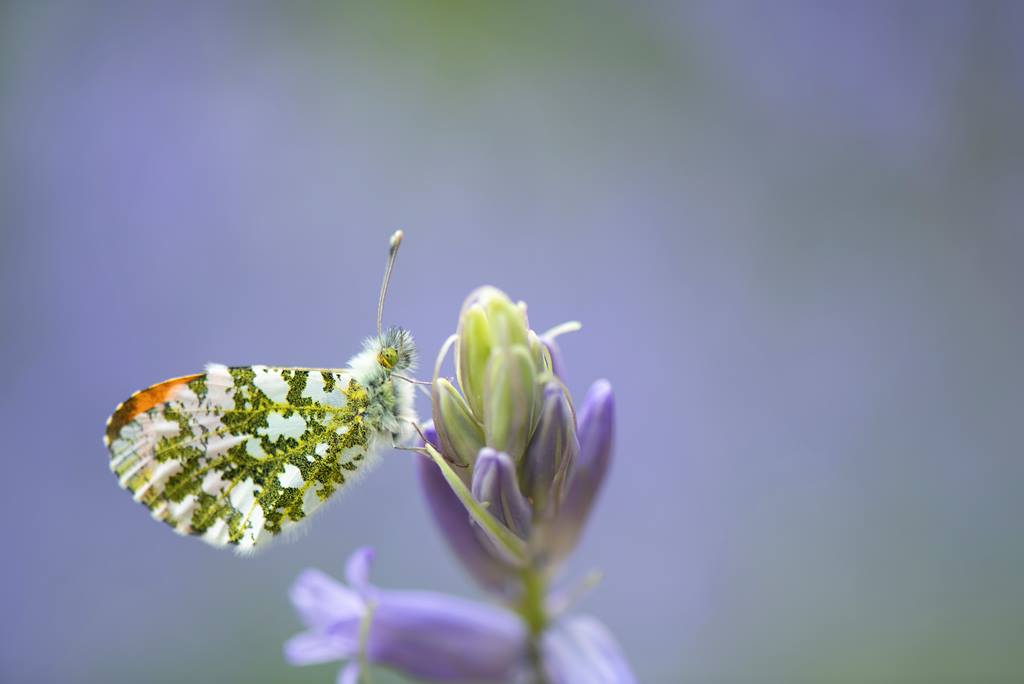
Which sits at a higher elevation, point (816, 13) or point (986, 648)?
point (816, 13)

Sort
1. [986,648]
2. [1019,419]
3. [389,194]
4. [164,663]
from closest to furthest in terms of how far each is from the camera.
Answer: [986,648] < [164,663] < [1019,419] < [389,194]

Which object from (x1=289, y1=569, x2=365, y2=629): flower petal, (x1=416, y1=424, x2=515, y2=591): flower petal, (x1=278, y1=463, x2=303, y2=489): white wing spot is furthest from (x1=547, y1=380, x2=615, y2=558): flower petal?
(x1=278, y1=463, x2=303, y2=489): white wing spot

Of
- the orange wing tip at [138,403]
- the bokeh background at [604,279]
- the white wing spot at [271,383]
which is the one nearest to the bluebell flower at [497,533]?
the white wing spot at [271,383]

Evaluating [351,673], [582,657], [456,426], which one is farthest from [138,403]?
[582,657]

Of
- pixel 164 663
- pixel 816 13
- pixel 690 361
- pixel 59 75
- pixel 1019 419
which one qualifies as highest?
pixel 59 75

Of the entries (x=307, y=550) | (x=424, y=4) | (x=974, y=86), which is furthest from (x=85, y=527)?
(x=974, y=86)

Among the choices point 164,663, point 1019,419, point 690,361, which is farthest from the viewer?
point 690,361

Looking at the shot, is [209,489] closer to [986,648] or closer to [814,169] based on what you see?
[986,648]
